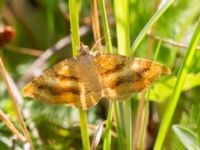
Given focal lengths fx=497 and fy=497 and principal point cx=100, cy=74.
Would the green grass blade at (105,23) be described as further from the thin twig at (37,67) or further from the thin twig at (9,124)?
the thin twig at (37,67)

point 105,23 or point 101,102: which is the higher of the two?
point 105,23

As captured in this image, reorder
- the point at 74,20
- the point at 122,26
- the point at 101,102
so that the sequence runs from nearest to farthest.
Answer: the point at 74,20
the point at 122,26
the point at 101,102

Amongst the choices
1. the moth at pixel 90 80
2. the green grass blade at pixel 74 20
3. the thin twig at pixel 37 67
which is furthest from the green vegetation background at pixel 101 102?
the green grass blade at pixel 74 20

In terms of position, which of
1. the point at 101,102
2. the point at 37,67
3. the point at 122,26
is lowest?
the point at 101,102

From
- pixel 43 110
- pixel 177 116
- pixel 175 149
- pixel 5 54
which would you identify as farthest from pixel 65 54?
pixel 175 149

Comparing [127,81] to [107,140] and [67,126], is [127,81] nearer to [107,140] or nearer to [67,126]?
[107,140]

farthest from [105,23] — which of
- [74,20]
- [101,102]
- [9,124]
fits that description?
[101,102]

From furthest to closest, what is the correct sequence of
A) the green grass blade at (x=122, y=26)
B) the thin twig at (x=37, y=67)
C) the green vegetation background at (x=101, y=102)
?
the thin twig at (x=37, y=67), the green vegetation background at (x=101, y=102), the green grass blade at (x=122, y=26)

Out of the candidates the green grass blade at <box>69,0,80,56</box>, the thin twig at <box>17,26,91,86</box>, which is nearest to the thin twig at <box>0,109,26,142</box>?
the green grass blade at <box>69,0,80,56</box>

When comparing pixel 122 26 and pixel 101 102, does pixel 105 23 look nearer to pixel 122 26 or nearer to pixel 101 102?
pixel 122 26

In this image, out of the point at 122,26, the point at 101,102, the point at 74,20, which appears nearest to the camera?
the point at 74,20
